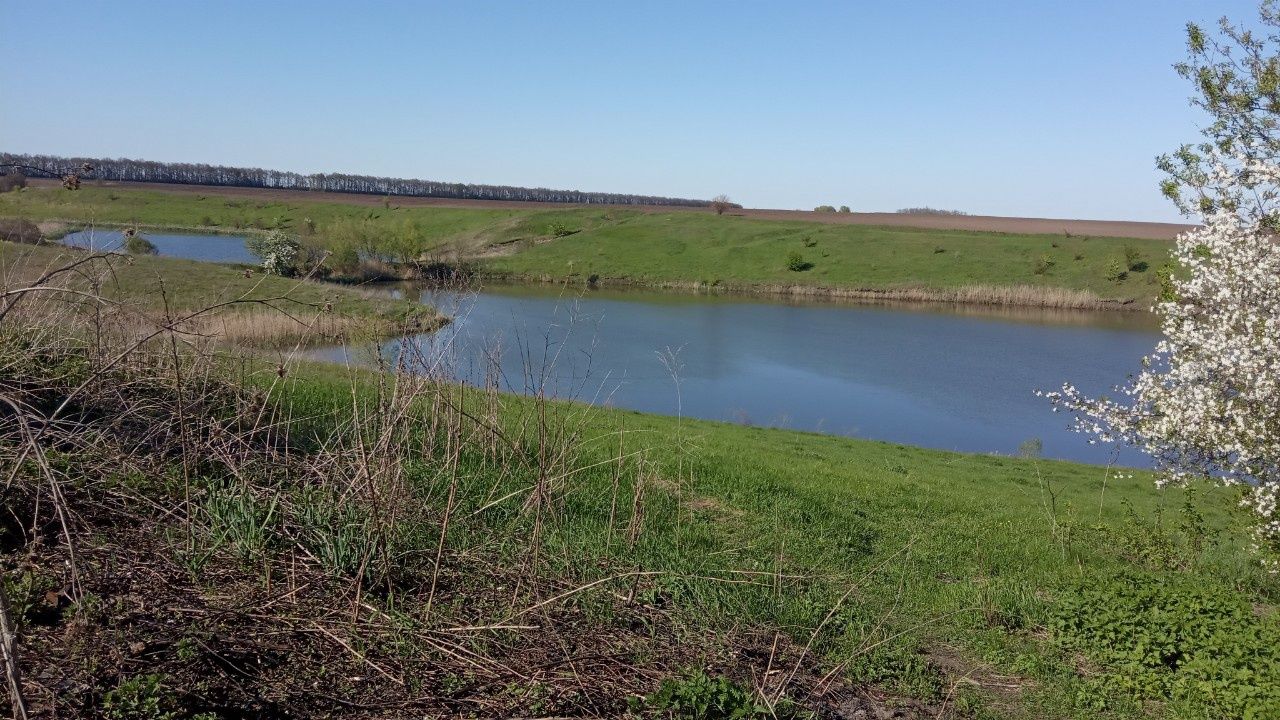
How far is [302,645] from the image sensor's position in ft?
13.2

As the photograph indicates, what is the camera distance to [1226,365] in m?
8.12

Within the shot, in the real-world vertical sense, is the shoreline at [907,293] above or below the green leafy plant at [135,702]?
above

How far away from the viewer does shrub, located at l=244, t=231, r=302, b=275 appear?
3364 cm

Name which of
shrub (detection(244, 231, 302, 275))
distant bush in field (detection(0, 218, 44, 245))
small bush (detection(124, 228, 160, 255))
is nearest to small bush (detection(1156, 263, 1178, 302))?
small bush (detection(124, 228, 160, 255))

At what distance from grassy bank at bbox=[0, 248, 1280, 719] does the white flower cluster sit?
0.81 meters

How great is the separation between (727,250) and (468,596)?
62.4m

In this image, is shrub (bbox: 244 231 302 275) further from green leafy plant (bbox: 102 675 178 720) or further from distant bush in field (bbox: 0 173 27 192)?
green leafy plant (bbox: 102 675 178 720)

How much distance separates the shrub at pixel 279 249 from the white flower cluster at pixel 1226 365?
28.8 metres

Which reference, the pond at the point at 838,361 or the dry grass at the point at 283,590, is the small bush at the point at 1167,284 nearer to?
the pond at the point at 838,361

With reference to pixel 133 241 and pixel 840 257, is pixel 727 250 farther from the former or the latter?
pixel 133 241

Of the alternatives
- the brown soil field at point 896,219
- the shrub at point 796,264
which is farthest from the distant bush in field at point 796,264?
the brown soil field at point 896,219

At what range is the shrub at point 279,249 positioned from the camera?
33644 mm

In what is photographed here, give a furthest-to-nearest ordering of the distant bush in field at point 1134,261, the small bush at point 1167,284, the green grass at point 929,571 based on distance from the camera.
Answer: the distant bush in field at point 1134,261 < the small bush at point 1167,284 < the green grass at point 929,571

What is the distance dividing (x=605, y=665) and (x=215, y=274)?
94.0ft
